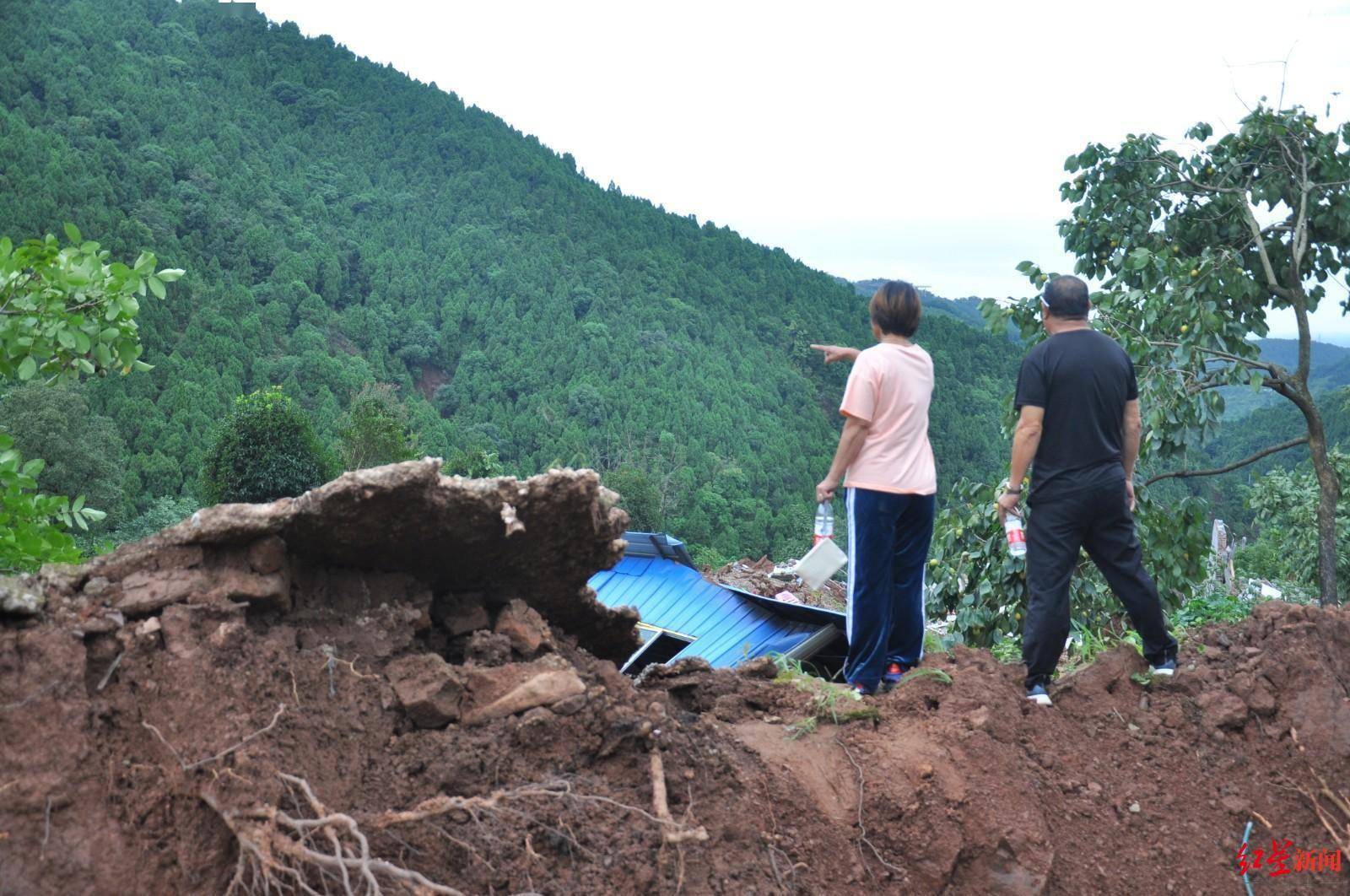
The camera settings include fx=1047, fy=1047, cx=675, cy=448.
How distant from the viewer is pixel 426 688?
2.78 meters

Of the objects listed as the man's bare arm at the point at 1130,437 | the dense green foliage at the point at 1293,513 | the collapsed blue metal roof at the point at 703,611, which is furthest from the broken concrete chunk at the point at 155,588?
the dense green foliage at the point at 1293,513

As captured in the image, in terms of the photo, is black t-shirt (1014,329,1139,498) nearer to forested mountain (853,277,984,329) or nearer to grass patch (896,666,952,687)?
grass patch (896,666,952,687)

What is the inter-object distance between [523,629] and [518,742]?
0.49m

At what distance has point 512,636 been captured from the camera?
3.18 metres

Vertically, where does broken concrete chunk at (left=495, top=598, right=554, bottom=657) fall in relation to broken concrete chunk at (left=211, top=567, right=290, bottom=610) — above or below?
below

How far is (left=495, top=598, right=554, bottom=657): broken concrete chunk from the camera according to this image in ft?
10.4

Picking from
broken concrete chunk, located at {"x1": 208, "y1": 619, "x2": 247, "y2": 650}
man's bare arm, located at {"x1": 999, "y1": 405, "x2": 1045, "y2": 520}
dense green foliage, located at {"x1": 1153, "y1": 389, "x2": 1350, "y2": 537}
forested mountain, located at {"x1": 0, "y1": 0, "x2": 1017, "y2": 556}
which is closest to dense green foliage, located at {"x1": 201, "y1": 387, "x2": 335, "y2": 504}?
forested mountain, located at {"x1": 0, "y1": 0, "x2": 1017, "y2": 556}

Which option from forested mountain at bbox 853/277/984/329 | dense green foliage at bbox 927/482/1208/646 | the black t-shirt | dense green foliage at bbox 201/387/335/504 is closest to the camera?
the black t-shirt

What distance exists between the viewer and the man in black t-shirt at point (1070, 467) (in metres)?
3.62

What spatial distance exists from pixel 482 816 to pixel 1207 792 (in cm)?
238

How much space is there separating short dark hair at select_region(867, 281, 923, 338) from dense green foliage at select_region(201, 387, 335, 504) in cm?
2457

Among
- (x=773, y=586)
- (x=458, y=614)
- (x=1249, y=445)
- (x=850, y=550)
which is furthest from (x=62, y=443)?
(x=1249, y=445)

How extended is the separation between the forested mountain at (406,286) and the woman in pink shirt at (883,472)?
26.3 metres

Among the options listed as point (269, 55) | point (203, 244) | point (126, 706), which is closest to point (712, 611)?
point (126, 706)
